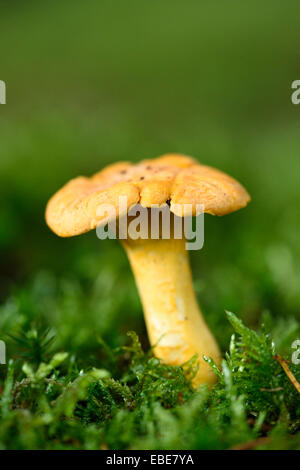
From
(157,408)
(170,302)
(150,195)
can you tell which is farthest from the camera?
(170,302)

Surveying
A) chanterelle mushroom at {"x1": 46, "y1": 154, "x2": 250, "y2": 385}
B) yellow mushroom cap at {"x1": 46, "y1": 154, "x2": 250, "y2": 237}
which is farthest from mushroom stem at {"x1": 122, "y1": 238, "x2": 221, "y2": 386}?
yellow mushroom cap at {"x1": 46, "y1": 154, "x2": 250, "y2": 237}

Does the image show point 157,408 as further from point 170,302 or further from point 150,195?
point 150,195

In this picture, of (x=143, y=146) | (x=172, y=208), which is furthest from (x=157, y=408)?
(x=143, y=146)

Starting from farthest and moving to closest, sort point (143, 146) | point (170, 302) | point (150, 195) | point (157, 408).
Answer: point (143, 146)
point (170, 302)
point (150, 195)
point (157, 408)

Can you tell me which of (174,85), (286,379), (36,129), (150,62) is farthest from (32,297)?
(150,62)

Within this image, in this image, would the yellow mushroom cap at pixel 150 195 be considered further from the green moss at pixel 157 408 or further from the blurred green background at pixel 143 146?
the blurred green background at pixel 143 146

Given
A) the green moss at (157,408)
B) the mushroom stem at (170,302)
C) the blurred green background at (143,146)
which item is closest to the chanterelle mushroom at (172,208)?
the mushroom stem at (170,302)
